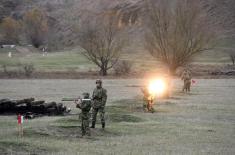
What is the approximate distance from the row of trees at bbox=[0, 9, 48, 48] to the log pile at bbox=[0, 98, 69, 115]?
11434 centimetres

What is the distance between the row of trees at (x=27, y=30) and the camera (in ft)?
477

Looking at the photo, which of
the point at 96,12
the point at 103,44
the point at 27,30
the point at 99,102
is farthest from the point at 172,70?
the point at 96,12

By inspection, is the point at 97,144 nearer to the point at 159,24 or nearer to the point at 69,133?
the point at 69,133

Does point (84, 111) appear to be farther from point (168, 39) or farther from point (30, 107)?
point (168, 39)

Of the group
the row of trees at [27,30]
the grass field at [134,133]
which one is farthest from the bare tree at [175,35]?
the row of trees at [27,30]

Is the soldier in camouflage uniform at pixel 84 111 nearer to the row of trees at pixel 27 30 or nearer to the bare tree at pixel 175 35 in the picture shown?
the bare tree at pixel 175 35

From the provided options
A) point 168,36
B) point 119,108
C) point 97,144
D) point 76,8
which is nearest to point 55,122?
point 97,144

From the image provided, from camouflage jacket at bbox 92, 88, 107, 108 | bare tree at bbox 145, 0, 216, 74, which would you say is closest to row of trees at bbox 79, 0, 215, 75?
bare tree at bbox 145, 0, 216, 74

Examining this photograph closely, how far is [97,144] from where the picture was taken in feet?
61.4

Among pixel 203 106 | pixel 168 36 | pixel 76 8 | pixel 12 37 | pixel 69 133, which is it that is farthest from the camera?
pixel 76 8

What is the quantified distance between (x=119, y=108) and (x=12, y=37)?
396 ft

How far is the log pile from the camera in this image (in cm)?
Result: 2714

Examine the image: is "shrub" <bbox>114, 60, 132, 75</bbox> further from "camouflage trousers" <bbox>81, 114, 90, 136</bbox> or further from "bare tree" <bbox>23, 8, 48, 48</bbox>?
"bare tree" <bbox>23, 8, 48, 48</bbox>

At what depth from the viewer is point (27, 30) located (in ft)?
492
